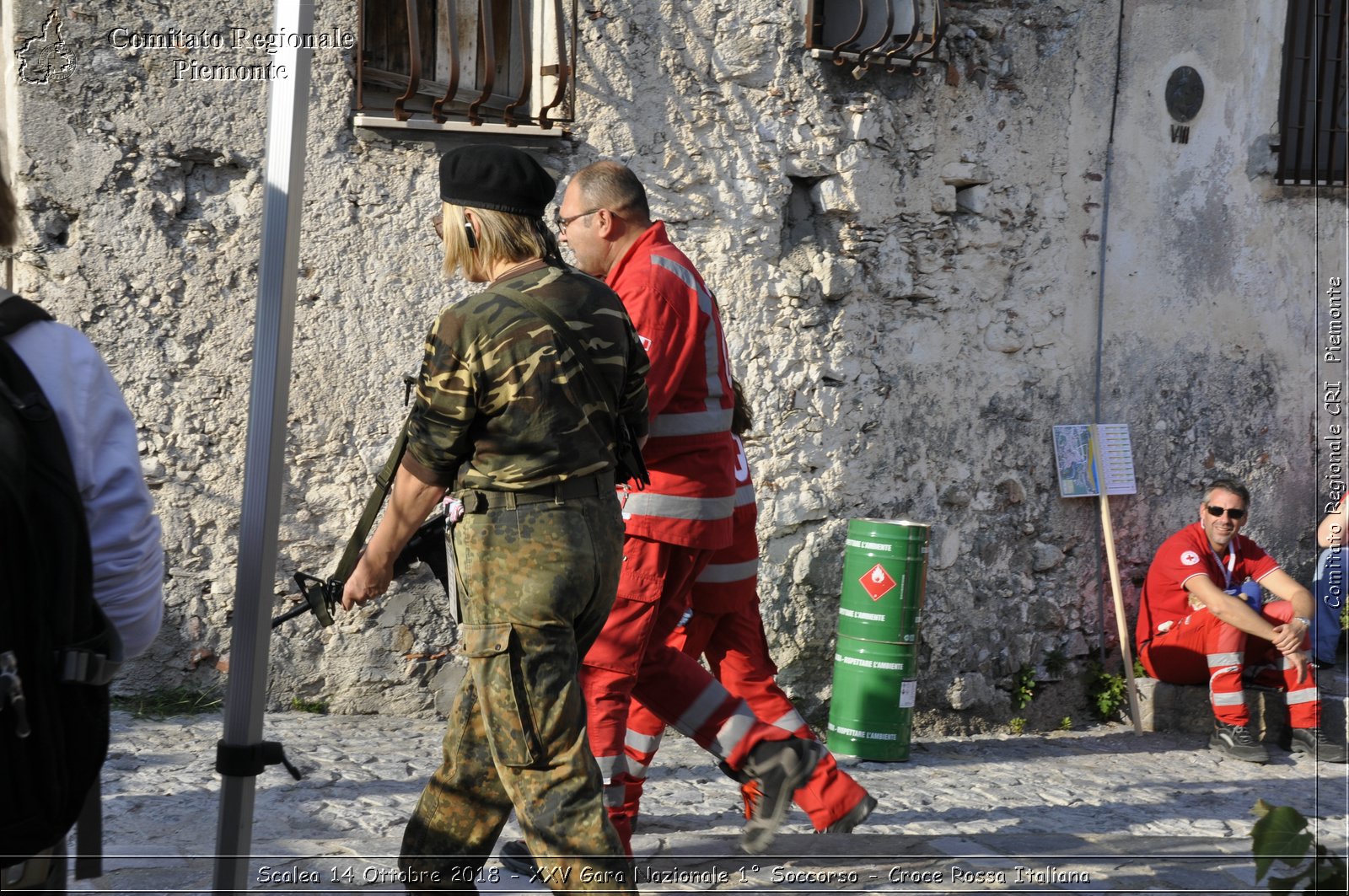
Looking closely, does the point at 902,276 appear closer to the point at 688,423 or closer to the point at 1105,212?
the point at 1105,212

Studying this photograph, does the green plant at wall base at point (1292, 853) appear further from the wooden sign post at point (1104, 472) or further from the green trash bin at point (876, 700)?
the wooden sign post at point (1104, 472)

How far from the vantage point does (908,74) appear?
5.30m

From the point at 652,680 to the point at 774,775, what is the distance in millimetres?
435

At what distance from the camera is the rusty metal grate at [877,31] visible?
5113mm

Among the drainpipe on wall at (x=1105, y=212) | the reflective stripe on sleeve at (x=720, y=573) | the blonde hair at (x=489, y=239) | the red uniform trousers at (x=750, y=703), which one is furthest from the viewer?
the drainpipe on wall at (x=1105, y=212)

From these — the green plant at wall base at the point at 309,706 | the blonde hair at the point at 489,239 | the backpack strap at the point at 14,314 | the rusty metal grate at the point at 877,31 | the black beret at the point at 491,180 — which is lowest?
the green plant at wall base at the point at 309,706

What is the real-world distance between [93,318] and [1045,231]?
3954 mm

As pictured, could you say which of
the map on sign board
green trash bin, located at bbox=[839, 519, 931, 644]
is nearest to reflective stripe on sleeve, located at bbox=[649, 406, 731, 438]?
green trash bin, located at bbox=[839, 519, 931, 644]

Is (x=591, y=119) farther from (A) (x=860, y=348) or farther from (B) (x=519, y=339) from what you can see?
(B) (x=519, y=339)

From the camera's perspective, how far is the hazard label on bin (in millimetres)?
4789

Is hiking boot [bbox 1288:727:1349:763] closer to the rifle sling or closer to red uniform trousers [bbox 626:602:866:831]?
red uniform trousers [bbox 626:602:866:831]

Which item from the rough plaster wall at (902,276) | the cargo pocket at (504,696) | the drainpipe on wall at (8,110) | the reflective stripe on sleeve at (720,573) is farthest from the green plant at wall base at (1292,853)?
the drainpipe on wall at (8,110)

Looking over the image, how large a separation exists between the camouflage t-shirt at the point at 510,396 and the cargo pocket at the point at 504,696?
1.05ft

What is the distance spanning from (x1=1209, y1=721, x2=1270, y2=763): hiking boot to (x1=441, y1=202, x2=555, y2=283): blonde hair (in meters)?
4.15
